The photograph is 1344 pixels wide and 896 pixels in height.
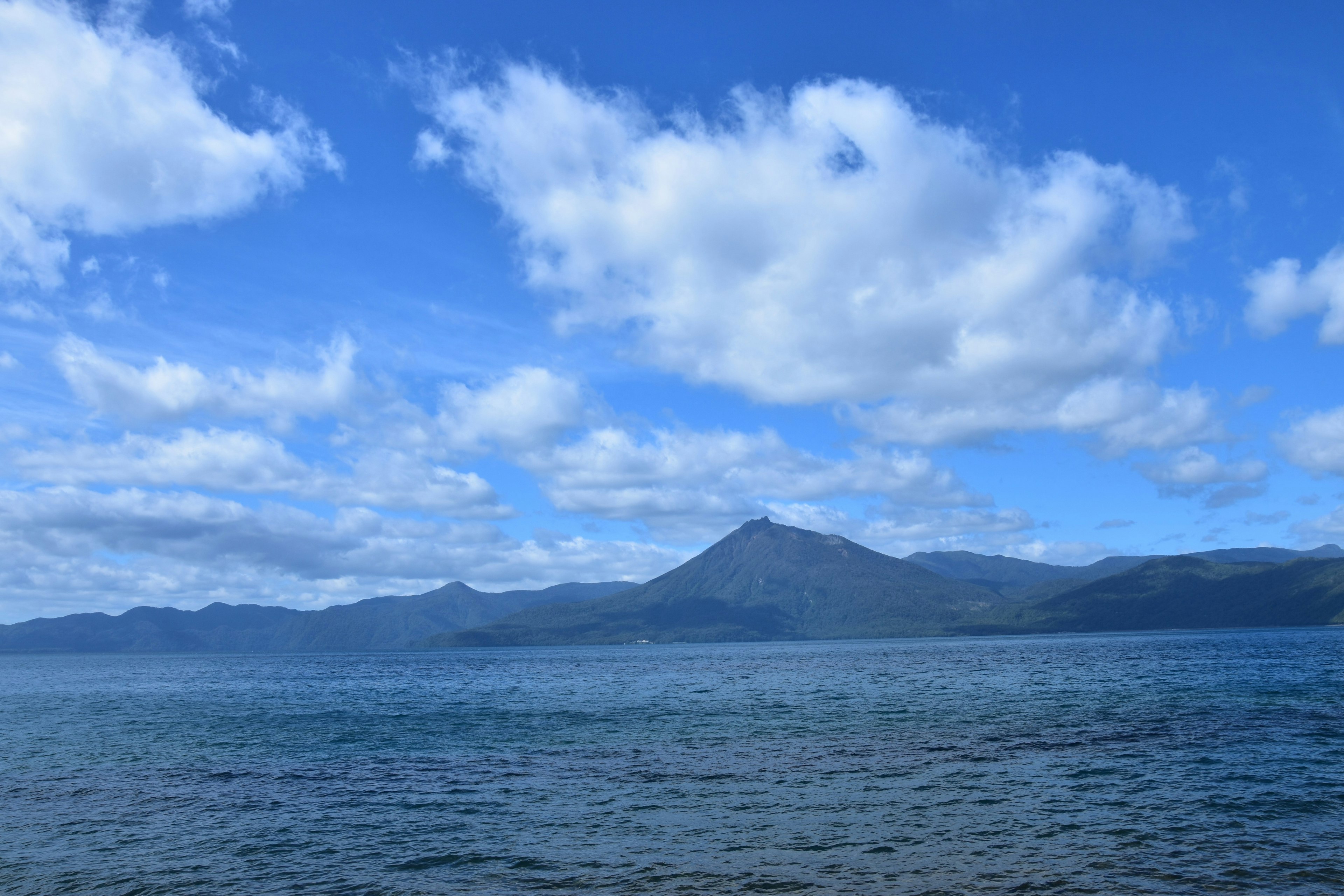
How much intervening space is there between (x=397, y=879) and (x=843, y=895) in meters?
14.4

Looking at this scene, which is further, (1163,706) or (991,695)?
(991,695)

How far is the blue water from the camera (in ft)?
88.7

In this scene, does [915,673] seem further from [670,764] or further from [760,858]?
[760,858]

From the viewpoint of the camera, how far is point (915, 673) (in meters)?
124

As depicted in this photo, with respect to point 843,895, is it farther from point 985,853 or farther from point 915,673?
point 915,673

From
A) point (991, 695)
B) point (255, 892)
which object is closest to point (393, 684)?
point (991, 695)

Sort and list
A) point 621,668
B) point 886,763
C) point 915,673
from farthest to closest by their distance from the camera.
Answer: point 621,668 → point 915,673 → point 886,763

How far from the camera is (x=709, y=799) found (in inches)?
1448

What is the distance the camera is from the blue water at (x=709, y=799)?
27047mm

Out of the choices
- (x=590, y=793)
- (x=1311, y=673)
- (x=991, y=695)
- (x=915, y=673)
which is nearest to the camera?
(x=590, y=793)

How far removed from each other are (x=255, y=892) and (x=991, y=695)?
229 ft

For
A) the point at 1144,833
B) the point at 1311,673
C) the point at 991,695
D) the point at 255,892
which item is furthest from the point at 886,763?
the point at 1311,673

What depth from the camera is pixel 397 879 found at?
27.8m

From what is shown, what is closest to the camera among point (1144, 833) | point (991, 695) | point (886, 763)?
point (1144, 833)
